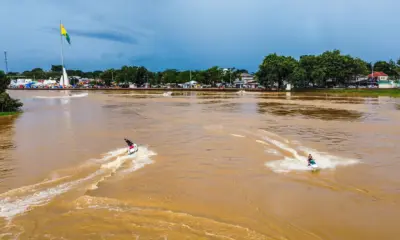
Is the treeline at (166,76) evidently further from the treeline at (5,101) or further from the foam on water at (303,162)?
the foam on water at (303,162)

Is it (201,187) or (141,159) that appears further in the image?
(141,159)

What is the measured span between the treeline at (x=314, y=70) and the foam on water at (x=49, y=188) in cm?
8184

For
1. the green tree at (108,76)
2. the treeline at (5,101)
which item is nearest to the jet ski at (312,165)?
the treeline at (5,101)

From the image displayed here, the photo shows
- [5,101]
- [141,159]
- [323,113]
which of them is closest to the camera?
[141,159]

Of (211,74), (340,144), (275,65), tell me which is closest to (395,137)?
(340,144)

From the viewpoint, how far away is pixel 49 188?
1145 centimetres

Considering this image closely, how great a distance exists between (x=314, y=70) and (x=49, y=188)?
87.9 m

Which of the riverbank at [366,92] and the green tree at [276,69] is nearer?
the riverbank at [366,92]

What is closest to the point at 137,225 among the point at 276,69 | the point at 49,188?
the point at 49,188

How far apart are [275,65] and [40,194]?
92730 mm

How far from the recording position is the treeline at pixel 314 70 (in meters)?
88.7

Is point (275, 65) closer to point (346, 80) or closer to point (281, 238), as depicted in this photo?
point (346, 80)

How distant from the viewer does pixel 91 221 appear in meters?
8.88

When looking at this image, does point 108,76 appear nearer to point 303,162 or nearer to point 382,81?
point 382,81
